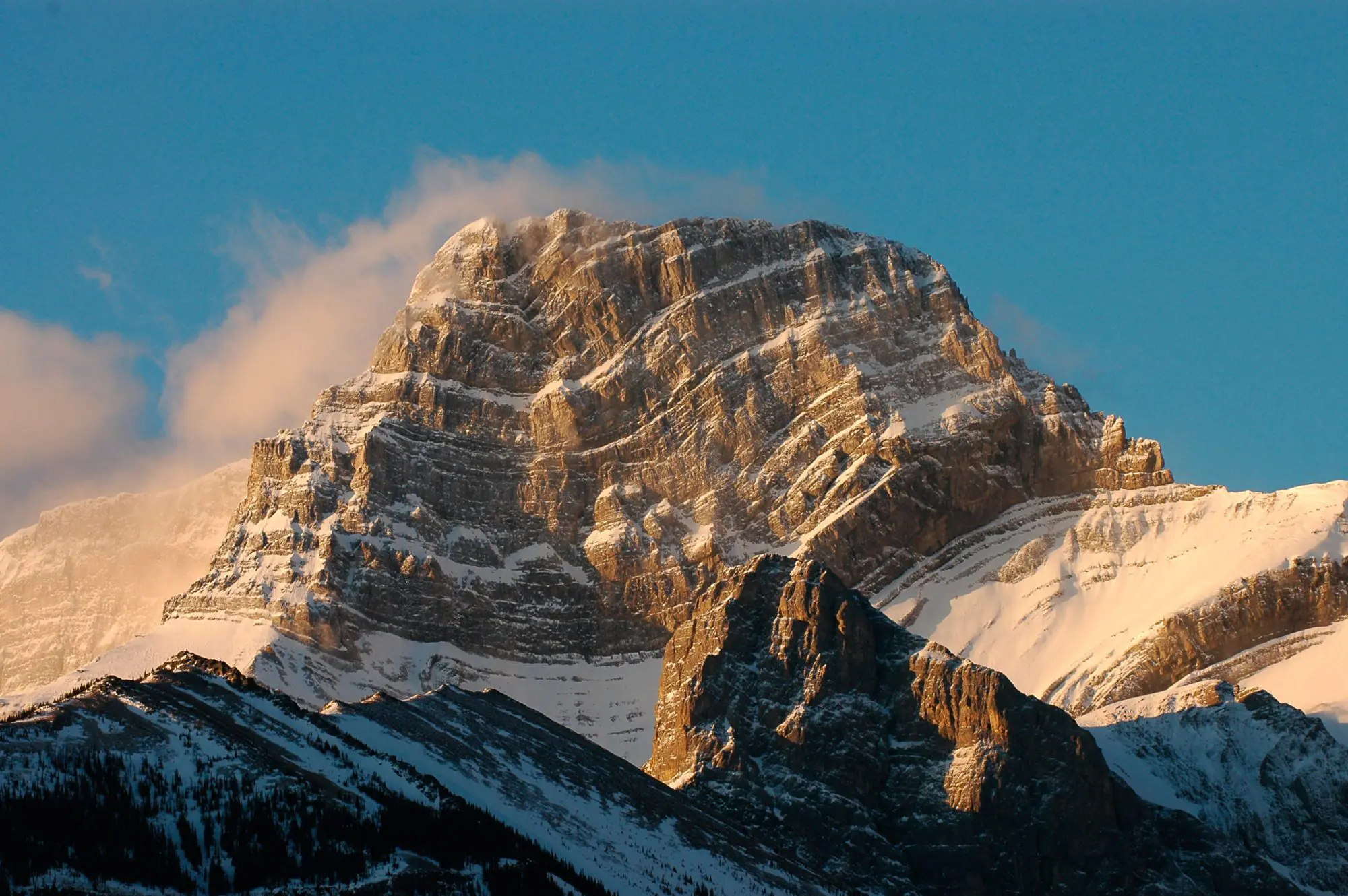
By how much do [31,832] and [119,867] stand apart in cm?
479

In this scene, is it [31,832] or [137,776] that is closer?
[31,832]

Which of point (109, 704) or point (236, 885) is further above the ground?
point (109, 704)

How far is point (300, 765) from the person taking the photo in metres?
198

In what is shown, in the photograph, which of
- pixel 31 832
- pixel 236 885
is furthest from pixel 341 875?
pixel 31 832

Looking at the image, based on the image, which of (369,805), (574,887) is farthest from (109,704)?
(574,887)

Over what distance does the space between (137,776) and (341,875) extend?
12886mm

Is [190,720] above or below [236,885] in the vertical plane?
above

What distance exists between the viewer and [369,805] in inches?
7569

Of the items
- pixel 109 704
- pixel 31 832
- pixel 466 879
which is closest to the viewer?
pixel 31 832

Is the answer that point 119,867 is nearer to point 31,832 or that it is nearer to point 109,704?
point 31,832

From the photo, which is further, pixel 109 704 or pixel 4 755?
pixel 109 704

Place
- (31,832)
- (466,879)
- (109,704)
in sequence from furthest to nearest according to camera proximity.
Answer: (109,704) < (466,879) < (31,832)

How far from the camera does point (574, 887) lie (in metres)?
195

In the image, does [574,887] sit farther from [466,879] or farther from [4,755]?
[4,755]
